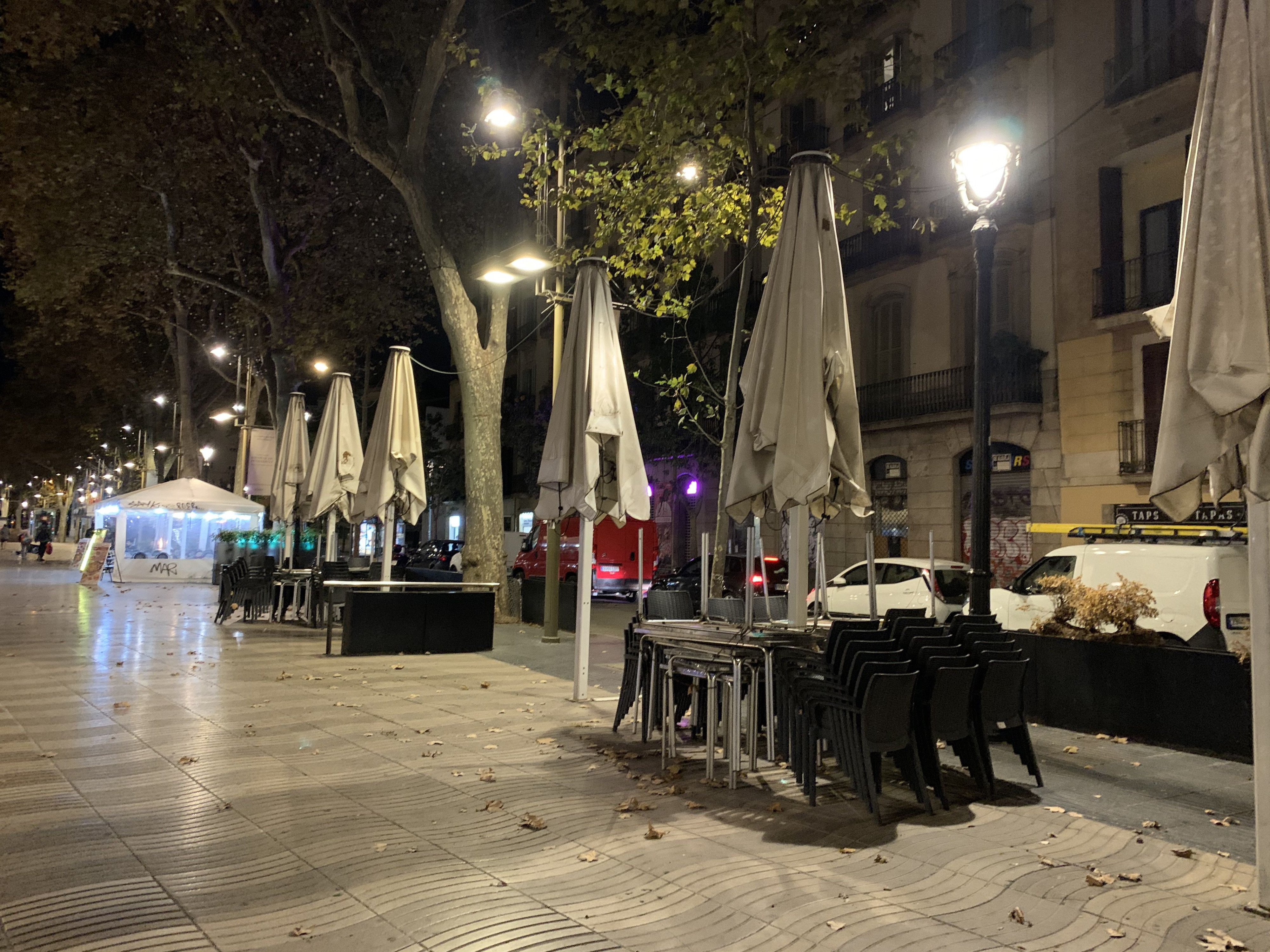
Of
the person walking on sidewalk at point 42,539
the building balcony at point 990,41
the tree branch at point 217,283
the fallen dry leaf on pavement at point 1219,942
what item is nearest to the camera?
the fallen dry leaf on pavement at point 1219,942

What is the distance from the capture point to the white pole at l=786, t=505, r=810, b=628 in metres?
6.23

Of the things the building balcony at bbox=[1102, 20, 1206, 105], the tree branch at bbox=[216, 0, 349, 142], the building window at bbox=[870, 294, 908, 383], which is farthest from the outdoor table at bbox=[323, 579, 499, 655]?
the building window at bbox=[870, 294, 908, 383]

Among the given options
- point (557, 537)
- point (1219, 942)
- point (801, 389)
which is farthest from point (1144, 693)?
point (557, 537)

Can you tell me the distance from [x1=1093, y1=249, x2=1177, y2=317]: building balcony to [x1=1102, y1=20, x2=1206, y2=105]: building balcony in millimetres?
3449

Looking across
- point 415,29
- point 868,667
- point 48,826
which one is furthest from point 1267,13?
point 415,29

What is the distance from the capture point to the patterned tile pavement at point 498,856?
11.8 ft

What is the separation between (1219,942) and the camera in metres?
3.57

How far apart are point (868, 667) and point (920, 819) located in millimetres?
887

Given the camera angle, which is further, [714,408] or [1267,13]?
[714,408]

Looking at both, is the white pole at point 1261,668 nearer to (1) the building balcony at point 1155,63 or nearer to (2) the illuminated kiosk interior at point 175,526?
(1) the building balcony at point 1155,63

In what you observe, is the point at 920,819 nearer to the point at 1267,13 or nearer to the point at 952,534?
the point at 1267,13

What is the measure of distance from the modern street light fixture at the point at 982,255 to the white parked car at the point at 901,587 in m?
6.16

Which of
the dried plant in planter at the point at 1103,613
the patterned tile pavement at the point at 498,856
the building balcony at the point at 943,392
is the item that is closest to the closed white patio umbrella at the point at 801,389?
the patterned tile pavement at the point at 498,856

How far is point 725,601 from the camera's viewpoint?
8.69 m
